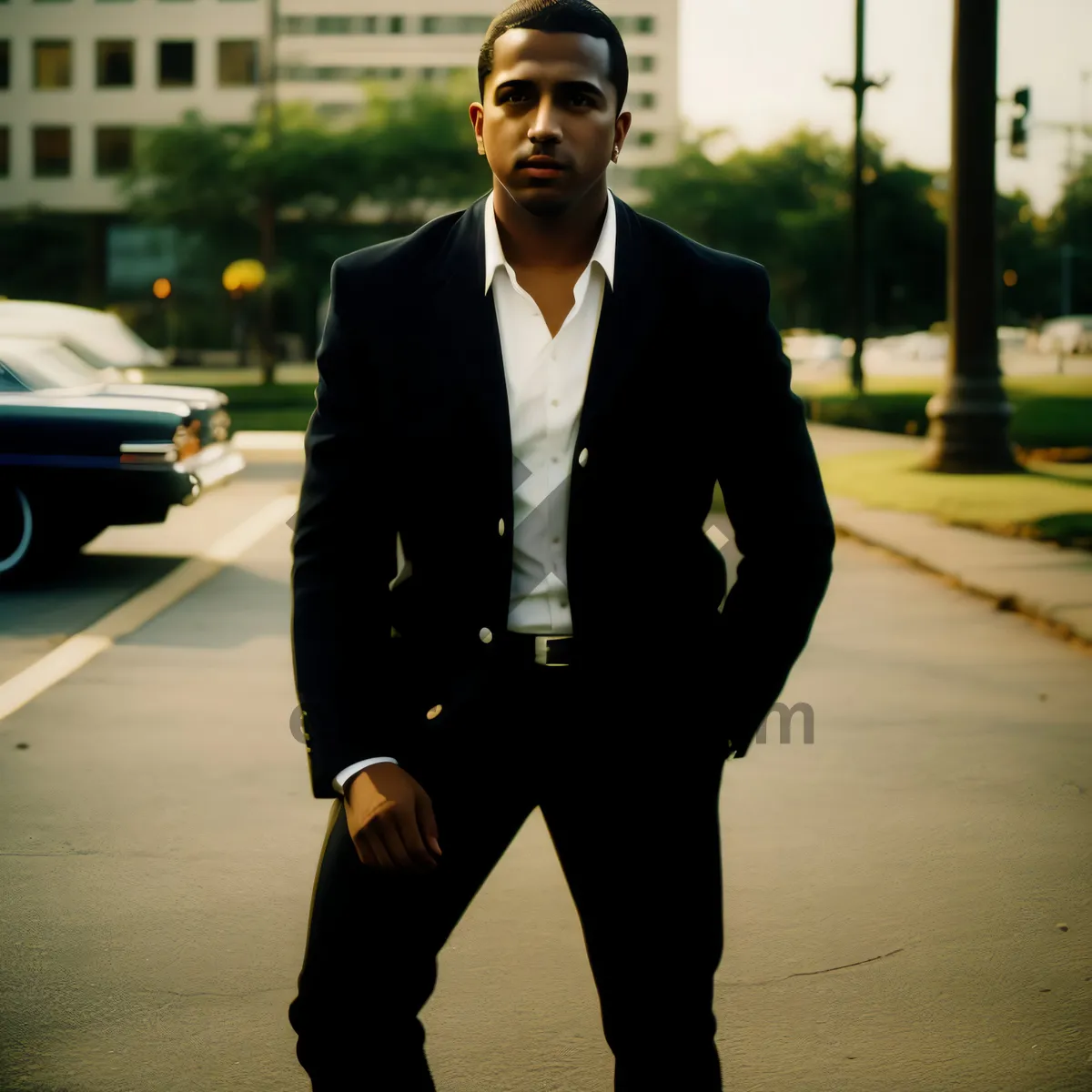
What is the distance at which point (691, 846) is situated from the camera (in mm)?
2490

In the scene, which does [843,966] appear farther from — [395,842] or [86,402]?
[86,402]

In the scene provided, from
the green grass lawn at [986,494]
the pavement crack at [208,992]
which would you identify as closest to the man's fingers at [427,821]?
the pavement crack at [208,992]

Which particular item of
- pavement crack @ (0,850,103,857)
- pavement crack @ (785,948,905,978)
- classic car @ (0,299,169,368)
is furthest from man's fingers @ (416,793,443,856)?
classic car @ (0,299,169,368)

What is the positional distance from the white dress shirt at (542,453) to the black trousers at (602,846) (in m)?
0.10

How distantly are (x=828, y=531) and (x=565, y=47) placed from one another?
751 mm

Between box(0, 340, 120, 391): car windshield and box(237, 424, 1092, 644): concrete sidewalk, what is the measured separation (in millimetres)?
5455

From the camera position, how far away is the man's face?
2.48 meters

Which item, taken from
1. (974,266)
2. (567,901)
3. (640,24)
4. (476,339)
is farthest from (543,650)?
(640,24)

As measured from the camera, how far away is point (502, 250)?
8.45 ft

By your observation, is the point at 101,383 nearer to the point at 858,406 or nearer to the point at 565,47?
the point at 565,47

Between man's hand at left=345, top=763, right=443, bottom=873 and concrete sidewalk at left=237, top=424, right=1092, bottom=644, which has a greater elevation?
man's hand at left=345, top=763, right=443, bottom=873

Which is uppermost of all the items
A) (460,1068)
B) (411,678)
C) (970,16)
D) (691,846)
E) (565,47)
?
(970,16)

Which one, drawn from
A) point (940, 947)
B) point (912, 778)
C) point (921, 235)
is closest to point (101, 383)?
point (912, 778)

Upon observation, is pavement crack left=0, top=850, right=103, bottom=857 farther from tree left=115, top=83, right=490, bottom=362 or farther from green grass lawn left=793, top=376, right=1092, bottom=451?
tree left=115, top=83, right=490, bottom=362
